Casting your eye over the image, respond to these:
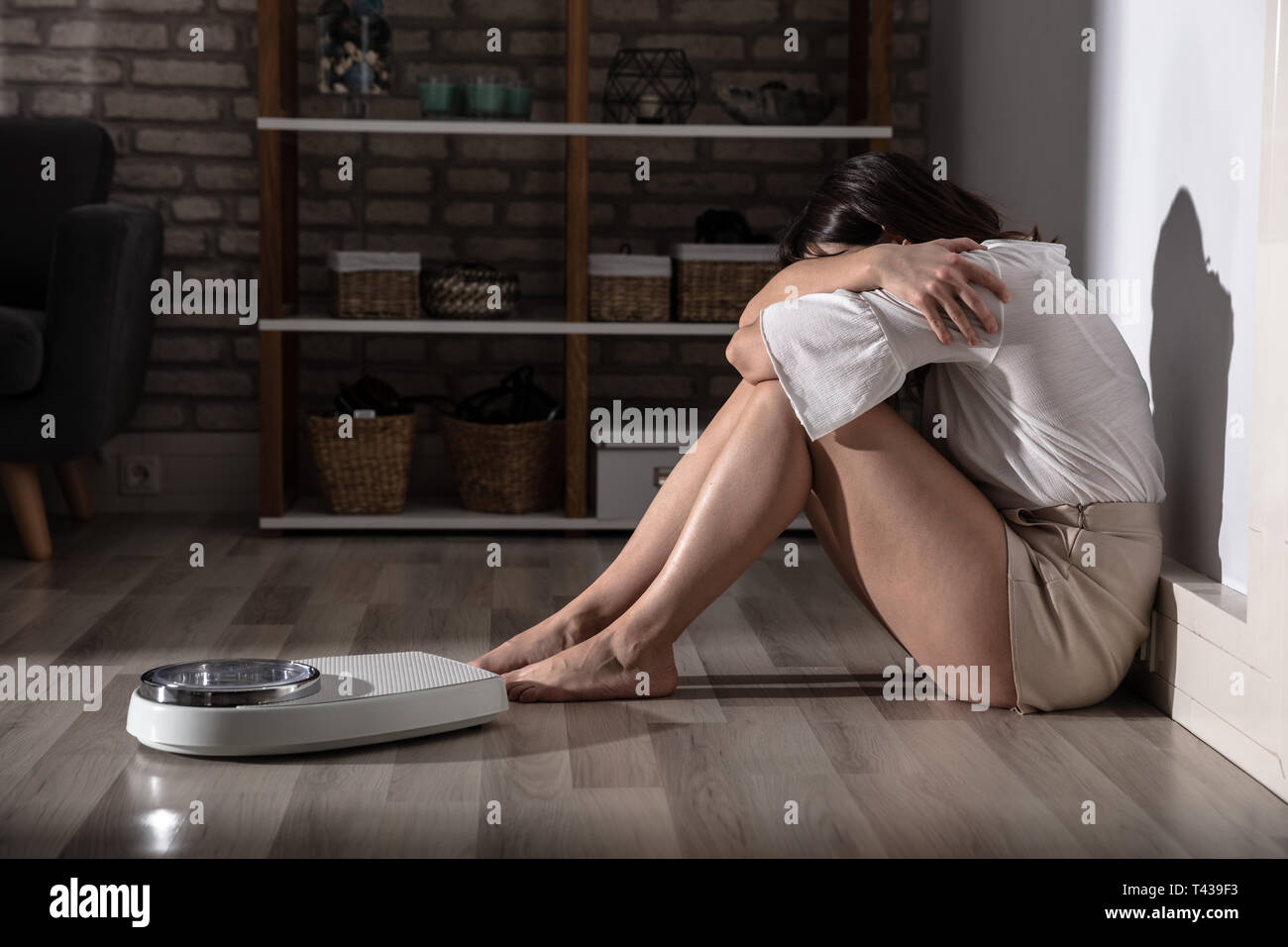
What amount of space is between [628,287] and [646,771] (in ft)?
5.64

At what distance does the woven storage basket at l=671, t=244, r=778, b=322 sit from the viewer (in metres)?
3.23

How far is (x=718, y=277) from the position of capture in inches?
127

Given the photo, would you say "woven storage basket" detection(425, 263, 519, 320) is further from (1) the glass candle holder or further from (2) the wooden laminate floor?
(2) the wooden laminate floor

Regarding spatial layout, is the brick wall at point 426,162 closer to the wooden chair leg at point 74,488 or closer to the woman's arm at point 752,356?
the wooden chair leg at point 74,488

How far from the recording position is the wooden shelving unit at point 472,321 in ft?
10.3

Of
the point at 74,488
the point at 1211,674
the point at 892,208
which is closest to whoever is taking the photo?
the point at 1211,674

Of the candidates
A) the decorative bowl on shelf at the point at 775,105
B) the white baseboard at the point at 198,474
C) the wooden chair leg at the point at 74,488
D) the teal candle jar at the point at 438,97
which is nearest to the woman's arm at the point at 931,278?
the decorative bowl on shelf at the point at 775,105

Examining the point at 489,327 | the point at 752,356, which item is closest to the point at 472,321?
the point at 489,327

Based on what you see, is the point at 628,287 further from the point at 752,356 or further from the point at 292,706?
the point at 292,706

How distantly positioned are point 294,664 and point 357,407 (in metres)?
1.55

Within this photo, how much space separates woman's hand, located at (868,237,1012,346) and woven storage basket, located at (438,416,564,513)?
1592 millimetres

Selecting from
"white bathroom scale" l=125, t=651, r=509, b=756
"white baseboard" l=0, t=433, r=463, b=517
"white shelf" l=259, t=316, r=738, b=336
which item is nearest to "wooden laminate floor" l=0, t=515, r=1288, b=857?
"white bathroom scale" l=125, t=651, r=509, b=756

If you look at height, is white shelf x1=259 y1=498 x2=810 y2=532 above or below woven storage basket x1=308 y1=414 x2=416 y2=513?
below

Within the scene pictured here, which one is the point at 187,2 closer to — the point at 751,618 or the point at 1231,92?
the point at 751,618
